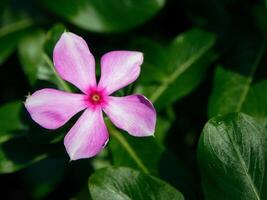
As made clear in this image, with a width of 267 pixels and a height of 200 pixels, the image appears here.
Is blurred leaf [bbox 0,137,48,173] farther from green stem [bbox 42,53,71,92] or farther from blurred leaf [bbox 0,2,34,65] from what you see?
blurred leaf [bbox 0,2,34,65]

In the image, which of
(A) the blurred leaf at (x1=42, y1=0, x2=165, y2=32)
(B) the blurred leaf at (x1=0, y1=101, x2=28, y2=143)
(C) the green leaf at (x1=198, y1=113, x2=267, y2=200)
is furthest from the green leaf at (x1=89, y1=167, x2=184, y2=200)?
(A) the blurred leaf at (x1=42, y1=0, x2=165, y2=32)

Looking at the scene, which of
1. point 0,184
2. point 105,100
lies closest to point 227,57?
point 105,100

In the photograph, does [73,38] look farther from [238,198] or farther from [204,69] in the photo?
[204,69]

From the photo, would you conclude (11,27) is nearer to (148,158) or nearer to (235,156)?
(148,158)

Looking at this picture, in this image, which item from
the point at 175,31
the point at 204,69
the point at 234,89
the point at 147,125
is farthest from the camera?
the point at 175,31

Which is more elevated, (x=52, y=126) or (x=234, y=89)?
(x=52, y=126)

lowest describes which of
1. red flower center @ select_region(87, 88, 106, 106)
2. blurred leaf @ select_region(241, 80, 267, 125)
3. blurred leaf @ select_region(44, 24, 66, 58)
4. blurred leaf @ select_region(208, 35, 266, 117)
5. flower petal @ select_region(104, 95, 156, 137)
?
blurred leaf @ select_region(241, 80, 267, 125)
